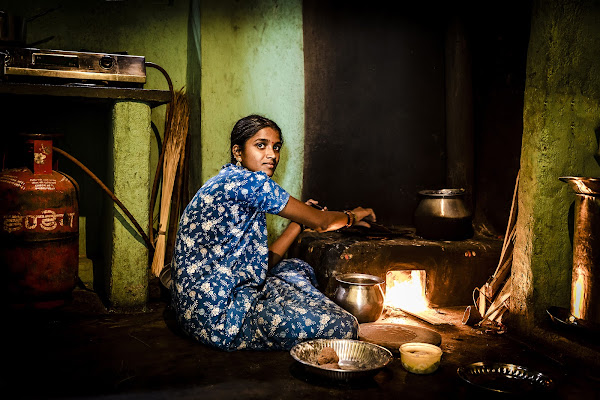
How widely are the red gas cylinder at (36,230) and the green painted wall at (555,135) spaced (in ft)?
11.9

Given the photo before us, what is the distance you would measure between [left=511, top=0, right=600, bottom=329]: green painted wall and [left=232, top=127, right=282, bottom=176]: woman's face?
189 centimetres

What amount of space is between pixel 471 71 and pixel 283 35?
6.52 feet

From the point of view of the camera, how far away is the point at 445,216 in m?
4.74

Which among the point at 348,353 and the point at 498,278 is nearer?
the point at 348,353

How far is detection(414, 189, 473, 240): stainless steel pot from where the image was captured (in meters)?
4.75

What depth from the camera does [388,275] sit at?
471cm

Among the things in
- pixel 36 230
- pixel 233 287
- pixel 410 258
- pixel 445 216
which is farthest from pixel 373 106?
pixel 36 230

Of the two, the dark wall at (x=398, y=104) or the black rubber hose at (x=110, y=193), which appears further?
the dark wall at (x=398, y=104)

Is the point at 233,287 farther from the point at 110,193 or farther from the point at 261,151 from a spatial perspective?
the point at 110,193

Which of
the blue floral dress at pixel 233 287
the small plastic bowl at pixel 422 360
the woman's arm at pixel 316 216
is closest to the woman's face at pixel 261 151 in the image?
the blue floral dress at pixel 233 287

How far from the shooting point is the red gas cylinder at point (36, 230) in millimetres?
4137

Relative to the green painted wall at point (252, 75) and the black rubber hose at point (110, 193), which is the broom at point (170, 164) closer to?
the green painted wall at point (252, 75)

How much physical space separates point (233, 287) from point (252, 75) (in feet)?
8.39

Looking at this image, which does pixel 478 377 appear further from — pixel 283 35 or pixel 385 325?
pixel 283 35
